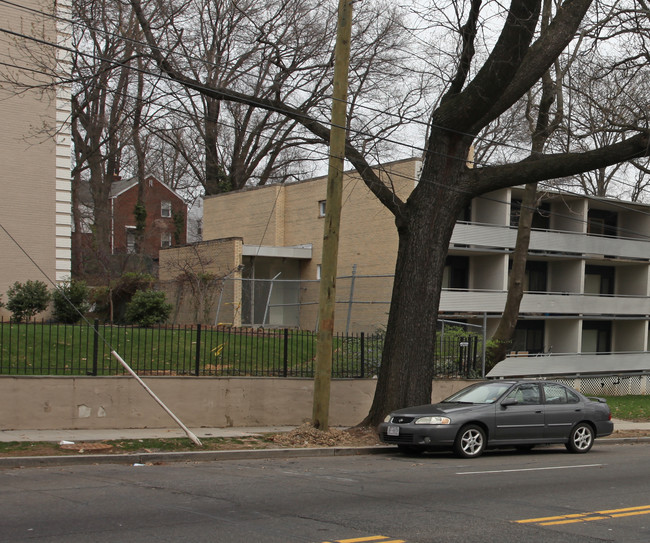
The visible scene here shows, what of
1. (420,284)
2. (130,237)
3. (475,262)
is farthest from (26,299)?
(130,237)

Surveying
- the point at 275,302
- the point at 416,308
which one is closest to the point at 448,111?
the point at 416,308

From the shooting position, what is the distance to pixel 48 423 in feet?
48.0

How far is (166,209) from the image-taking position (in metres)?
60.8

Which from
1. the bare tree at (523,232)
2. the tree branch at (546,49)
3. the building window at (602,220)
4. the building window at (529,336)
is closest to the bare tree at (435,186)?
the tree branch at (546,49)

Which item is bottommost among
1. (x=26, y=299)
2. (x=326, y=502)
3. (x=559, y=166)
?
(x=326, y=502)

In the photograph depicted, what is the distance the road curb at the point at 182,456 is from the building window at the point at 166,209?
4847 centimetres

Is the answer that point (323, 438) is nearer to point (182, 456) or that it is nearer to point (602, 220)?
point (182, 456)

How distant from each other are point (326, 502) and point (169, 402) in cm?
780

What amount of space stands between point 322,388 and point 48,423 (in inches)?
204

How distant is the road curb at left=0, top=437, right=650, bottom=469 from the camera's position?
37.3 ft

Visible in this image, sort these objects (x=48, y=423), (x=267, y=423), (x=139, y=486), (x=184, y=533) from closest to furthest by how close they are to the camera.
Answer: (x=184, y=533) → (x=139, y=486) → (x=48, y=423) → (x=267, y=423)

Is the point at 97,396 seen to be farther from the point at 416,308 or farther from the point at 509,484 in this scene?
the point at 509,484

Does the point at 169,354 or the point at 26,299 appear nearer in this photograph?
the point at 169,354

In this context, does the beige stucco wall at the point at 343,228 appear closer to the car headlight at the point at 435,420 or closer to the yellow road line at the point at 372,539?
the car headlight at the point at 435,420
